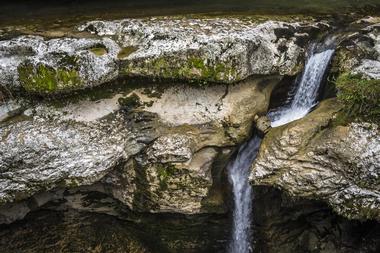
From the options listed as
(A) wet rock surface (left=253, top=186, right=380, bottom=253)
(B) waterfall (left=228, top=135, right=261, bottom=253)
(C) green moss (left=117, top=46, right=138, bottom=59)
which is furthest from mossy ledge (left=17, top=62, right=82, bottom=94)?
(A) wet rock surface (left=253, top=186, right=380, bottom=253)

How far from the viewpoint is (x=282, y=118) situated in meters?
9.18

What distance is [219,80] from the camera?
26.3 ft

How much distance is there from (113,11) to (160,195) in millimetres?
4925

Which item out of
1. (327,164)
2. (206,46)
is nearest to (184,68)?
(206,46)

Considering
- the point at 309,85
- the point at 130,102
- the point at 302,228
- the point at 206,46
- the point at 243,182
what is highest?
the point at 206,46

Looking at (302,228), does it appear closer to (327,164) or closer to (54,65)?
(327,164)

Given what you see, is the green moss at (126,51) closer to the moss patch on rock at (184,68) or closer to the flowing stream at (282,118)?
the moss patch on rock at (184,68)

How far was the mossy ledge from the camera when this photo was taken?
24.7 feet

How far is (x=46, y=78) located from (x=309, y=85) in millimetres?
5367

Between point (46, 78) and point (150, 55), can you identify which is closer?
point (46, 78)

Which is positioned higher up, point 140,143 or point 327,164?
point 327,164

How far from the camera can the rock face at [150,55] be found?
762cm

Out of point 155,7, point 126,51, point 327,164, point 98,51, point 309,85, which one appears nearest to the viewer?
point 327,164

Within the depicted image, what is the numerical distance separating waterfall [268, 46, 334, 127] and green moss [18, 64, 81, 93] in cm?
432
